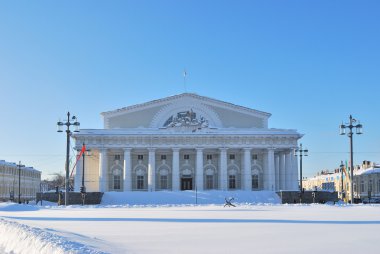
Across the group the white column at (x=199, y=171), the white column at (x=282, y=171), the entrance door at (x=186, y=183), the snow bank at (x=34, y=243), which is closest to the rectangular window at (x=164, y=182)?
the entrance door at (x=186, y=183)

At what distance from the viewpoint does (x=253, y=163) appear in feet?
229

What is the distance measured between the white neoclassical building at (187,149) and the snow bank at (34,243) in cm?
5222

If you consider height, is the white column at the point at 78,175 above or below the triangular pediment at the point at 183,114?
below

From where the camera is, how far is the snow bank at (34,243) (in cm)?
981

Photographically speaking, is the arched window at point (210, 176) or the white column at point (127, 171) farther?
the arched window at point (210, 176)

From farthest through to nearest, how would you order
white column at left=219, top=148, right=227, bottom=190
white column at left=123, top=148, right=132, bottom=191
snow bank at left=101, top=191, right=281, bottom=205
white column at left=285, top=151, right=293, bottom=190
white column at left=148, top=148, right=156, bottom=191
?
1. white column at left=285, top=151, right=293, bottom=190
2. white column at left=219, top=148, right=227, bottom=190
3. white column at left=123, top=148, right=132, bottom=191
4. white column at left=148, top=148, right=156, bottom=191
5. snow bank at left=101, top=191, right=281, bottom=205

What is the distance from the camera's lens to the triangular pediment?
69.0 m

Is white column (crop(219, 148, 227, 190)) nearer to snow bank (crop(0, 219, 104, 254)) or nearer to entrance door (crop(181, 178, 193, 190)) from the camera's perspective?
entrance door (crop(181, 178, 193, 190))

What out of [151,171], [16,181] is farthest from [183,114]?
[16,181]

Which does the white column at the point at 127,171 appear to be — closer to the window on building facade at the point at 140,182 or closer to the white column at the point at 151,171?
the window on building facade at the point at 140,182

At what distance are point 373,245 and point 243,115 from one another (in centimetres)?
5982

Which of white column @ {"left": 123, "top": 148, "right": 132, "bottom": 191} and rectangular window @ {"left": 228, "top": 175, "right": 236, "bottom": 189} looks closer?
white column @ {"left": 123, "top": 148, "right": 132, "bottom": 191}

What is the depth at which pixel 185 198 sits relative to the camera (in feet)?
182

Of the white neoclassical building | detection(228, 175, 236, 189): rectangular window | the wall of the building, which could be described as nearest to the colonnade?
the white neoclassical building
